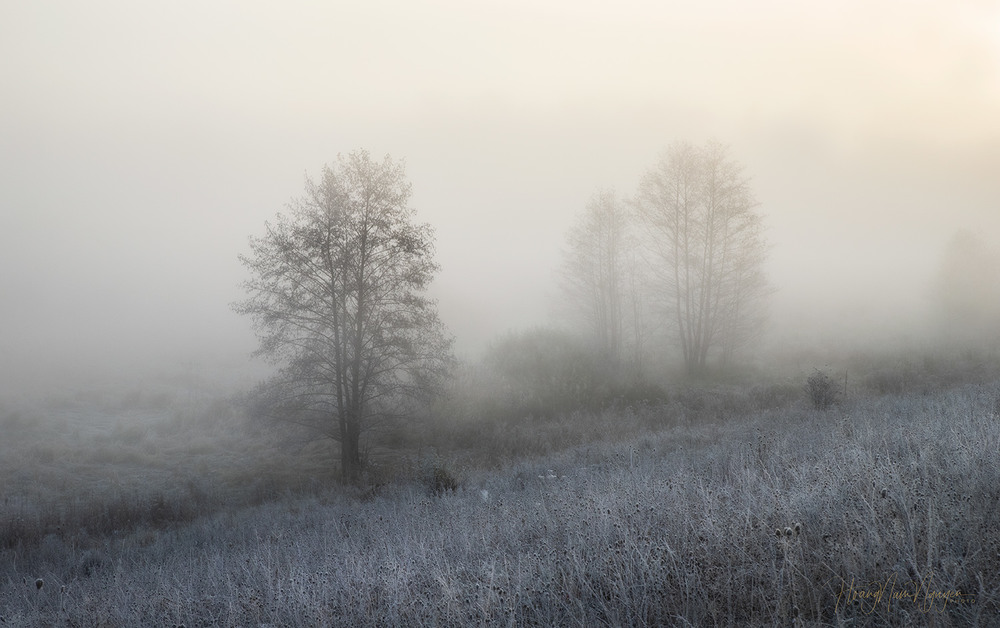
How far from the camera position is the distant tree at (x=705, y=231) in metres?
23.5

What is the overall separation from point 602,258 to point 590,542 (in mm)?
26798

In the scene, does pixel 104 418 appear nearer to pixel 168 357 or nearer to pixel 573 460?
pixel 168 357

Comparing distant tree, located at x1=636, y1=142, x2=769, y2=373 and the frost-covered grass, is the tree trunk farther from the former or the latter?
distant tree, located at x1=636, y1=142, x2=769, y2=373

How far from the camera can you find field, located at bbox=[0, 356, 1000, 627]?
2.92 meters

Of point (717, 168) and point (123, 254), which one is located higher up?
point (123, 254)

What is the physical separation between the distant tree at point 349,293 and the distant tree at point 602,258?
15.6 metres

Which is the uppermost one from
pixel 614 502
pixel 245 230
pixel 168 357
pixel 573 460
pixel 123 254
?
pixel 245 230

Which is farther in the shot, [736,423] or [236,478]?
[236,478]

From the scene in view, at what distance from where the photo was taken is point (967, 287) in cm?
3369

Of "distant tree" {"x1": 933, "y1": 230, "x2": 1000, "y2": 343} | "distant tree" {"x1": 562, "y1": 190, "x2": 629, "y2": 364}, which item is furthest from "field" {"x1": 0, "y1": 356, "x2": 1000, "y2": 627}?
"distant tree" {"x1": 933, "y1": 230, "x2": 1000, "y2": 343}

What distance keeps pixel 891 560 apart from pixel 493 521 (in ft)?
12.4

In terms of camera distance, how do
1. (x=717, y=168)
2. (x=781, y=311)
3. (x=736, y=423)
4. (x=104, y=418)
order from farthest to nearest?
(x=781, y=311), (x=717, y=168), (x=104, y=418), (x=736, y=423)

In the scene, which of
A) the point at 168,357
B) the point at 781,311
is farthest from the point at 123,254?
the point at 781,311

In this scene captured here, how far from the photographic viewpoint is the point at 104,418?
21.3m
